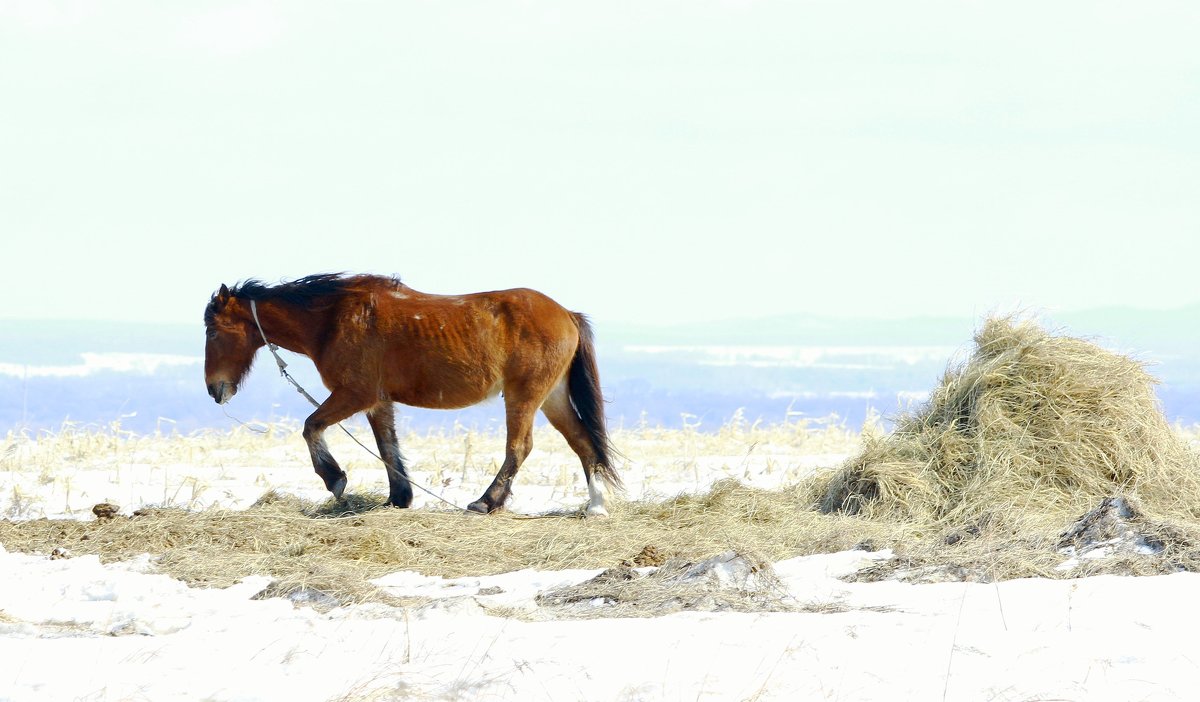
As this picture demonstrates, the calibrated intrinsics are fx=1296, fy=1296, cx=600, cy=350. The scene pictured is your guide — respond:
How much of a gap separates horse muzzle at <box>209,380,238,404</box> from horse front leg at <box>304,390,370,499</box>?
946mm

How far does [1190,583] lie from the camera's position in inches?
242

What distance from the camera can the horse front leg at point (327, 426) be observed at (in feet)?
31.4

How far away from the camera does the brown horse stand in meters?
9.60

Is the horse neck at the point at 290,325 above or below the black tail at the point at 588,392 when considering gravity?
above

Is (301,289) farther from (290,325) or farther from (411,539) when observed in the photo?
(411,539)

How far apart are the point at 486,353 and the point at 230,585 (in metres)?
3.28

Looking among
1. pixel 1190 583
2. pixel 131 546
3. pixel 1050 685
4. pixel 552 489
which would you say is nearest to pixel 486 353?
pixel 552 489

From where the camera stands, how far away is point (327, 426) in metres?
9.64

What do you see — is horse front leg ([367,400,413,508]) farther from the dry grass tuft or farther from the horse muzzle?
the horse muzzle

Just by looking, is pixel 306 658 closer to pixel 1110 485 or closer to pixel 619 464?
pixel 1110 485

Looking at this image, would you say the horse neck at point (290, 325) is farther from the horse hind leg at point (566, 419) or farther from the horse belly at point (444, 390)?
the horse hind leg at point (566, 419)

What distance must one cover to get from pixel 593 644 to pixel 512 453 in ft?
15.4

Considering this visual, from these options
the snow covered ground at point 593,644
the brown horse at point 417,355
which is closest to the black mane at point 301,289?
the brown horse at point 417,355

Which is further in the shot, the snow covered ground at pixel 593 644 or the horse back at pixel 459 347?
the horse back at pixel 459 347
